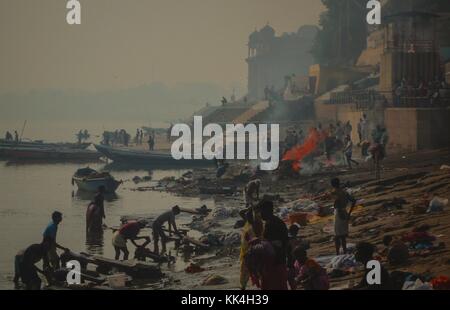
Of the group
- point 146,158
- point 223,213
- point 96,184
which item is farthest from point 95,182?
point 146,158

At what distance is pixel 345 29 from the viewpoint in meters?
71.2

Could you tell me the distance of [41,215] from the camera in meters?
30.9

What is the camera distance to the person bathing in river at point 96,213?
21422mm

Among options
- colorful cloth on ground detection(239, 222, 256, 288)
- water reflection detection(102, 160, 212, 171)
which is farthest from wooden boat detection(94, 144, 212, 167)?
colorful cloth on ground detection(239, 222, 256, 288)

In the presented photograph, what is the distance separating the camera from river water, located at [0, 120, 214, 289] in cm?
2245

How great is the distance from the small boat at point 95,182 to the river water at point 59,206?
466 millimetres

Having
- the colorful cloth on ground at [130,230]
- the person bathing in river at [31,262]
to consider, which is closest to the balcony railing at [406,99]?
the colorful cloth on ground at [130,230]

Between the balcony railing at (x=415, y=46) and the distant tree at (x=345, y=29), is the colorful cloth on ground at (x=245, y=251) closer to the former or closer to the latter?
the balcony railing at (x=415, y=46)

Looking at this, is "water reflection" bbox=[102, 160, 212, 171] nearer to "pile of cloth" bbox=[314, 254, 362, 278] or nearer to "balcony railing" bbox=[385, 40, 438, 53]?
"balcony railing" bbox=[385, 40, 438, 53]

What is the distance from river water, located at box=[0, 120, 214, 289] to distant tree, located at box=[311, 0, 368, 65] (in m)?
27.2

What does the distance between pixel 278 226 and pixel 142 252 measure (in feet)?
22.6
